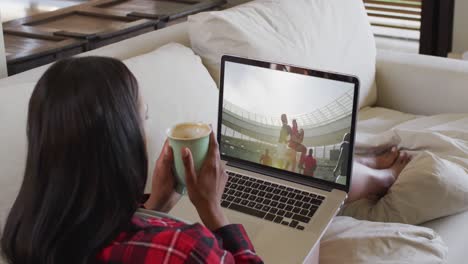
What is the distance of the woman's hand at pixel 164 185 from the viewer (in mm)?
1173

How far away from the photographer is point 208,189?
1138 mm

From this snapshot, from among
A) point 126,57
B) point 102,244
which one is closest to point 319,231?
point 102,244

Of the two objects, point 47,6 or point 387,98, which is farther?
point 387,98

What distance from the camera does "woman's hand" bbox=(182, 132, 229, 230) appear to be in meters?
1.13

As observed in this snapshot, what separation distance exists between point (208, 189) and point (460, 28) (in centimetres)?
241

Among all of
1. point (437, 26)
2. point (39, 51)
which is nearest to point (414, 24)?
point (437, 26)

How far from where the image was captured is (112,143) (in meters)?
0.94

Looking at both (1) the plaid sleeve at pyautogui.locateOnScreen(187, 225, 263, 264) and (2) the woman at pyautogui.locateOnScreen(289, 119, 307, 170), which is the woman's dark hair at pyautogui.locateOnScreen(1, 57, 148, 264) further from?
(2) the woman at pyautogui.locateOnScreen(289, 119, 307, 170)

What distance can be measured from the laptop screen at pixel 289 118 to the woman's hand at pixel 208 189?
35 centimetres

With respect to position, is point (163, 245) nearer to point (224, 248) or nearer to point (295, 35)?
point (224, 248)

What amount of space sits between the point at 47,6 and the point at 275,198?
118 centimetres

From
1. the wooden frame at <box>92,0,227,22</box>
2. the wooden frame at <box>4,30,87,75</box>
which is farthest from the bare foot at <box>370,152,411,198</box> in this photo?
the wooden frame at <box>92,0,227,22</box>

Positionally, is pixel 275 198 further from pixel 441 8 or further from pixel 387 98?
pixel 441 8

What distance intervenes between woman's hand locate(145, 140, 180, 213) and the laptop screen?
0.31 m
